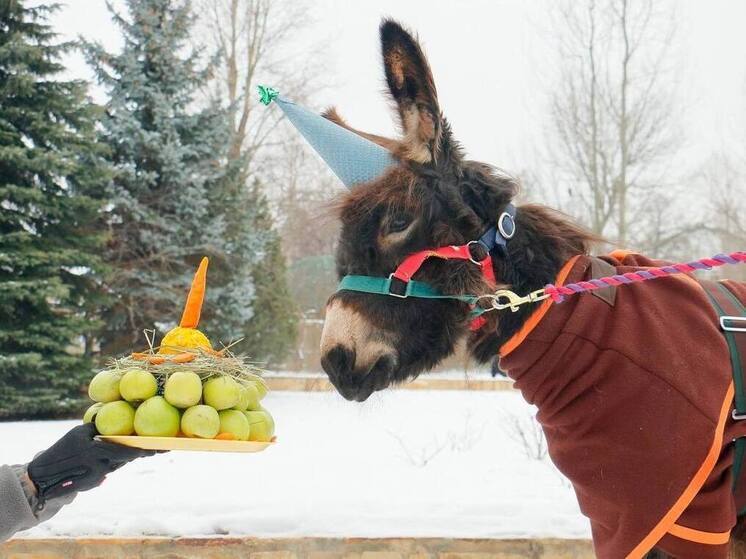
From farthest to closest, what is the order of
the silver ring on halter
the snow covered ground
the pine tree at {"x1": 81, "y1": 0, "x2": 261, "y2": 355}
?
the pine tree at {"x1": 81, "y1": 0, "x2": 261, "y2": 355} < the snow covered ground < the silver ring on halter

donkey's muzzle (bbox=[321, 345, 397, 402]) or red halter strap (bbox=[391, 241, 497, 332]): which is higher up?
red halter strap (bbox=[391, 241, 497, 332])

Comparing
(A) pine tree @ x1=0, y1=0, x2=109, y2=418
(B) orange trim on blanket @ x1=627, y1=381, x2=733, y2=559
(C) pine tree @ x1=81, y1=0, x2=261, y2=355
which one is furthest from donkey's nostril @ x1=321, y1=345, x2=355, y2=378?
(C) pine tree @ x1=81, y1=0, x2=261, y2=355

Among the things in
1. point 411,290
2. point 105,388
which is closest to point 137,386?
point 105,388

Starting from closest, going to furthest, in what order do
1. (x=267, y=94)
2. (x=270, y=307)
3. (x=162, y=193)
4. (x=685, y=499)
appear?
1. (x=685, y=499)
2. (x=267, y=94)
3. (x=162, y=193)
4. (x=270, y=307)

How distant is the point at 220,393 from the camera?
1863 mm

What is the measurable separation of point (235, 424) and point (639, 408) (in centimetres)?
113

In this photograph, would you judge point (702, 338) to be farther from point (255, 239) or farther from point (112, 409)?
point (255, 239)

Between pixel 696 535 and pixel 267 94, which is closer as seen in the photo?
pixel 696 535

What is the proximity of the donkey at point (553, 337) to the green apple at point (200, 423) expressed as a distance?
0.36 metres

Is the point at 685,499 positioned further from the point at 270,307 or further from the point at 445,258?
the point at 270,307

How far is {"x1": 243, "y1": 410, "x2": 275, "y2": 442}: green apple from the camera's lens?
6.50ft

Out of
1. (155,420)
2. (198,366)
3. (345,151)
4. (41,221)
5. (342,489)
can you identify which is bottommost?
(342,489)

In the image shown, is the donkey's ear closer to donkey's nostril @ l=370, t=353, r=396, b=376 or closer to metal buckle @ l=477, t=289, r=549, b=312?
metal buckle @ l=477, t=289, r=549, b=312

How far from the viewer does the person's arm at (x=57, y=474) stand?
1.85m
